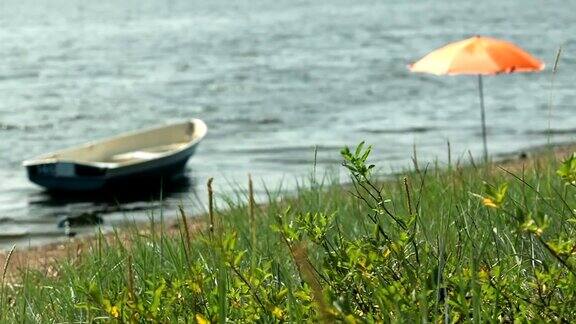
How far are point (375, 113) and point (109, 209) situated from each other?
1535cm

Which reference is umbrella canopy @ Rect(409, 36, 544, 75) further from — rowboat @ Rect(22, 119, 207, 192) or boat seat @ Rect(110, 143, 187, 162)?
boat seat @ Rect(110, 143, 187, 162)

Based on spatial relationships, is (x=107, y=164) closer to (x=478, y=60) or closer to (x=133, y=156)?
(x=133, y=156)

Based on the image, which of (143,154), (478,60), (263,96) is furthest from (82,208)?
(263,96)

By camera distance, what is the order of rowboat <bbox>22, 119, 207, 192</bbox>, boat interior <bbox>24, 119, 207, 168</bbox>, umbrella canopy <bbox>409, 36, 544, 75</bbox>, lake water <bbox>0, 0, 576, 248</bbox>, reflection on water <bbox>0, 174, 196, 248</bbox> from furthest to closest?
lake water <bbox>0, 0, 576, 248</bbox> < boat interior <bbox>24, 119, 207, 168</bbox> < rowboat <bbox>22, 119, 207, 192</bbox> < reflection on water <bbox>0, 174, 196, 248</bbox> < umbrella canopy <bbox>409, 36, 544, 75</bbox>

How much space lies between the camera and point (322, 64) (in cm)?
5328

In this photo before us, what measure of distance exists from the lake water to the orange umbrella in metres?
1.83

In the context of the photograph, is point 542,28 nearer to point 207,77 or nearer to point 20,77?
point 207,77

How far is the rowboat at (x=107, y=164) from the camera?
23.4m

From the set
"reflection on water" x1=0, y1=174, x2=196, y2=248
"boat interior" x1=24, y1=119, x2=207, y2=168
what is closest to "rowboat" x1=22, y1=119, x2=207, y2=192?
"boat interior" x1=24, y1=119, x2=207, y2=168

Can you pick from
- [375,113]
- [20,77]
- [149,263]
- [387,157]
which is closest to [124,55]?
[20,77]

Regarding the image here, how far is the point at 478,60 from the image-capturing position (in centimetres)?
1469

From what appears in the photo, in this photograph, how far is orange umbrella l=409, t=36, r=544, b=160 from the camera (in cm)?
1455

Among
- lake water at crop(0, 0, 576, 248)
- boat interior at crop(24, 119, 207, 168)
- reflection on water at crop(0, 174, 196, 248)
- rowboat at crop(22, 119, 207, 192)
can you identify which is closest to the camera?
reflection on water at crop(0, 174, 196, 248)

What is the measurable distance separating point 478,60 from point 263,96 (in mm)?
Result: 28061
